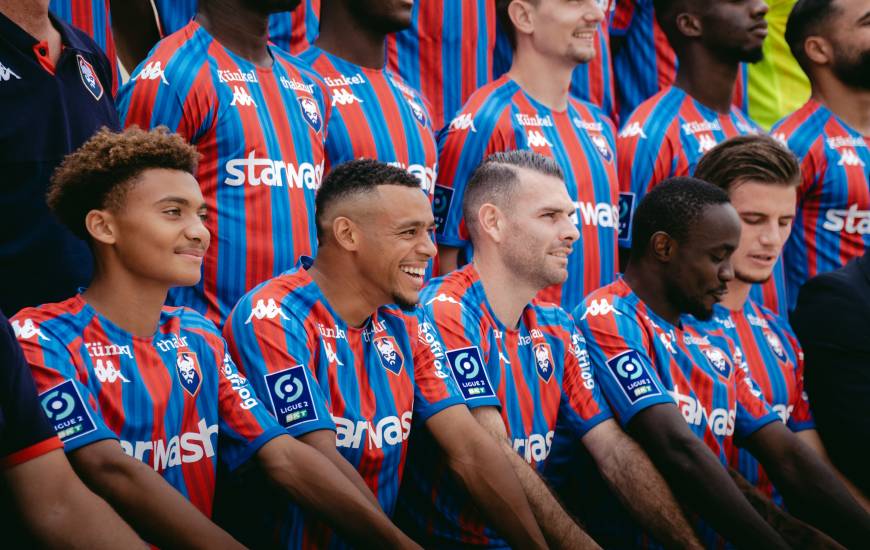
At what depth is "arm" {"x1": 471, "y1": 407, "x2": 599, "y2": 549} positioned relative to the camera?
156 inches

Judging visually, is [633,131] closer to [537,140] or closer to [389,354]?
[537,140]

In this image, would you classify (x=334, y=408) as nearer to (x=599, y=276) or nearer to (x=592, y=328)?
(x=592, y=328)

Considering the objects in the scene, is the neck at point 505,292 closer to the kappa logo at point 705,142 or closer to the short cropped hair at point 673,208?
the short cropped hair at point 673,208

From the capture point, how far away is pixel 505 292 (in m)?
4.56

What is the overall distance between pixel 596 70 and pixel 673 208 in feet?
5.47

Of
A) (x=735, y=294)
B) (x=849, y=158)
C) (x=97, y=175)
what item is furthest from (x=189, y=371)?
(x=849, y=158)

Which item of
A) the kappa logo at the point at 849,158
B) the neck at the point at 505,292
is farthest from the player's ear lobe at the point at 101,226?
the kappa logo at the point at 849,158

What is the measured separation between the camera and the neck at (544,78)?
5.71 m

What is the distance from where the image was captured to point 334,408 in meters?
3.90

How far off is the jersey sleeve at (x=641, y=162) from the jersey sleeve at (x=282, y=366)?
2386mm

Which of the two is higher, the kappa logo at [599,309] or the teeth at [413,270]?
the teeth at [413,270]

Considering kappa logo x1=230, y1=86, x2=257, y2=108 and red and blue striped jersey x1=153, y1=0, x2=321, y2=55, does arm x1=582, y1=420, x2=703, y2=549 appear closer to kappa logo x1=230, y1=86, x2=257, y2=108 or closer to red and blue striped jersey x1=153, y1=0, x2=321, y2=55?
kappa logo x1=230, y1=86, x2=257, y2=108

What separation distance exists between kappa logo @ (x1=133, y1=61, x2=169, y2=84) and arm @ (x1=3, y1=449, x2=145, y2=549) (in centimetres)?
178

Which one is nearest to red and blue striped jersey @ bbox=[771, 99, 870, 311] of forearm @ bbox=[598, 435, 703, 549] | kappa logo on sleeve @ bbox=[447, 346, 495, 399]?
forearm @ bbox=[598, 435, 703, 549]
